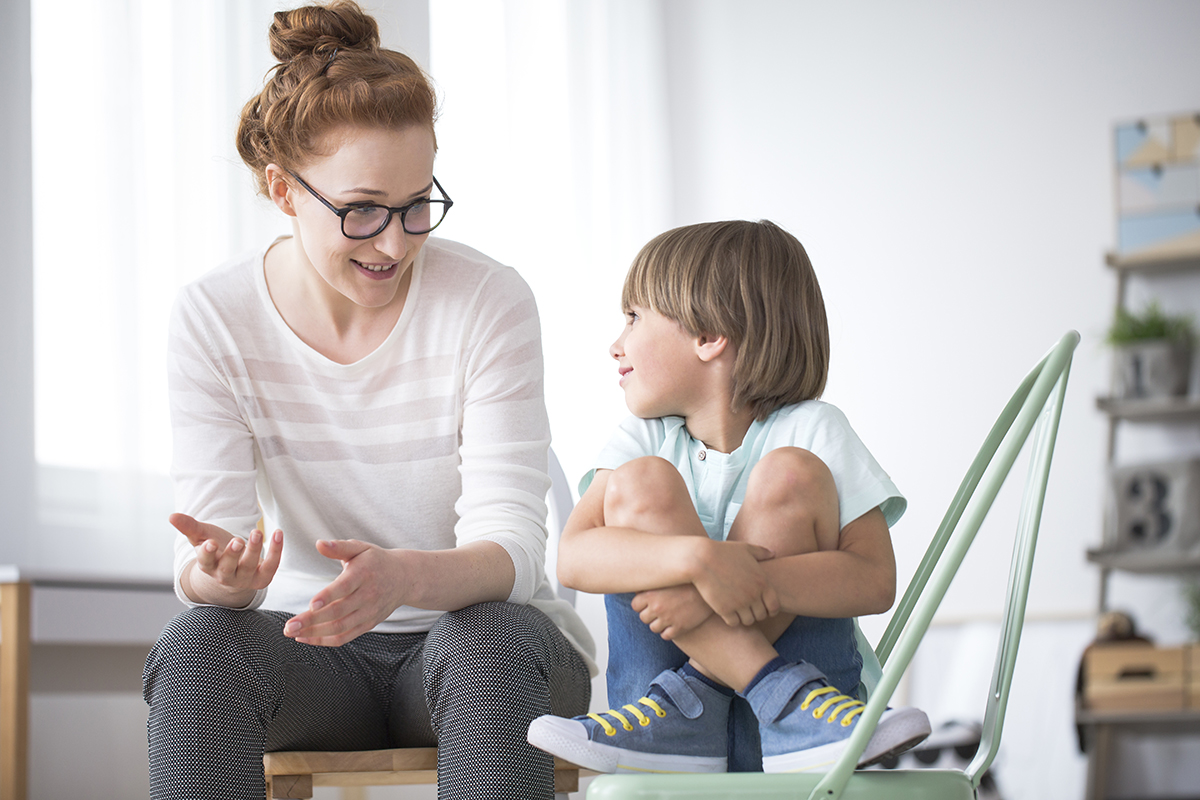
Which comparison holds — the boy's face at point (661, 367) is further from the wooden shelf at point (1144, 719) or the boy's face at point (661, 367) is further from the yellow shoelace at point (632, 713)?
the wooden shelf at point (1144, 719)

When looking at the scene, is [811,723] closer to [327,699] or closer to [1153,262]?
[327,699]

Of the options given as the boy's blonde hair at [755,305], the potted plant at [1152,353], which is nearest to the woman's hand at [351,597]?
the boy's blonde hair at [755,305]

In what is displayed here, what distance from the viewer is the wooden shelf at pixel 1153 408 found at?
2.87m

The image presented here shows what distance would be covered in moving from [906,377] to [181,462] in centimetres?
246

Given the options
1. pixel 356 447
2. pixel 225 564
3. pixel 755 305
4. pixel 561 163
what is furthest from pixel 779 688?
pixel 561 163

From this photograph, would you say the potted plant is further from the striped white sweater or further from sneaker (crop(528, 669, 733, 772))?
sneaker (crop(528, 669, 733, 772))

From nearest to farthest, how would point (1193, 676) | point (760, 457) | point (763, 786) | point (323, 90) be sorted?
point (763, 786) → point (760, 457) → point (323, 90) → point (1193, 676)

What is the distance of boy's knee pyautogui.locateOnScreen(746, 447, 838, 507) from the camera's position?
849 mm

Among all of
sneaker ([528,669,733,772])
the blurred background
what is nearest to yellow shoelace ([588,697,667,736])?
sneaker ([528,669,733,772])

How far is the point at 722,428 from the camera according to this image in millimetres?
1019

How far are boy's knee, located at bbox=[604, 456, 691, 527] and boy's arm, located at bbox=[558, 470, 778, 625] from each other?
16 millimetres

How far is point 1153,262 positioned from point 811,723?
8.74 ft

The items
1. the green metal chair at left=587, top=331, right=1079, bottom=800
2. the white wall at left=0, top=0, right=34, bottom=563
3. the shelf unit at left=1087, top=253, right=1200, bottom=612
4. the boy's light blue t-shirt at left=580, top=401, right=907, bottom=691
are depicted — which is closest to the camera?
the green metal chair at left=587, top=331, right=1079, bottom=800

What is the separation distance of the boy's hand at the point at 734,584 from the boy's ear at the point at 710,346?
25cm
